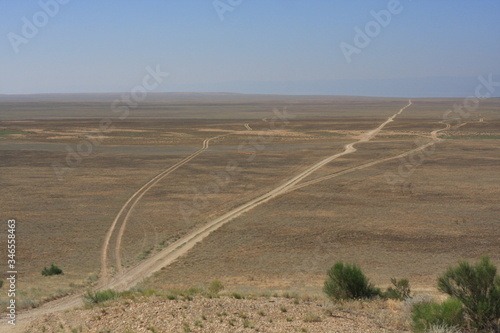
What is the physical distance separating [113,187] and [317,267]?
71.4 ft

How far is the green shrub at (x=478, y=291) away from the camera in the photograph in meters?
11.7

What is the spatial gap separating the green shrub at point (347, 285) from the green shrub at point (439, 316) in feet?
10.1

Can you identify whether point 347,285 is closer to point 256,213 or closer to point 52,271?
point 52,271

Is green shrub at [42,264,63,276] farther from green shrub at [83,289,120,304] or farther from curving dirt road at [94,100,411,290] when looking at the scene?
green shrub at [83,289,120,304]

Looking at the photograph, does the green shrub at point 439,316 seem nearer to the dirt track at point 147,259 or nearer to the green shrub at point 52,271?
the dirt track at point 147,259

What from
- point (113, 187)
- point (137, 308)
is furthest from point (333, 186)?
point (137, 308)

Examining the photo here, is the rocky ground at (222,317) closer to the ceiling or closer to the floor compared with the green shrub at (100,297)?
closer to the ceiling

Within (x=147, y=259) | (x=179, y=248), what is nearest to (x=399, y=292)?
(x=147, y=259)

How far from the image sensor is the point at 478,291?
12258 mm

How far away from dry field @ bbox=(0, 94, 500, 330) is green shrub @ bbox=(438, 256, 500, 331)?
411cm

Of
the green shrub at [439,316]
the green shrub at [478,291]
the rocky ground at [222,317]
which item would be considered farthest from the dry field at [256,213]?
the green shrub at [439,316]

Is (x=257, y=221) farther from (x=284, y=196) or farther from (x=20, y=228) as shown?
(x=20, y=228)

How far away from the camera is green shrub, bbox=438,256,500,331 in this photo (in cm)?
1166

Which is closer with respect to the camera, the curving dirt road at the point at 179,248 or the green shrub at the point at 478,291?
the green shrub at the point at 478,291
